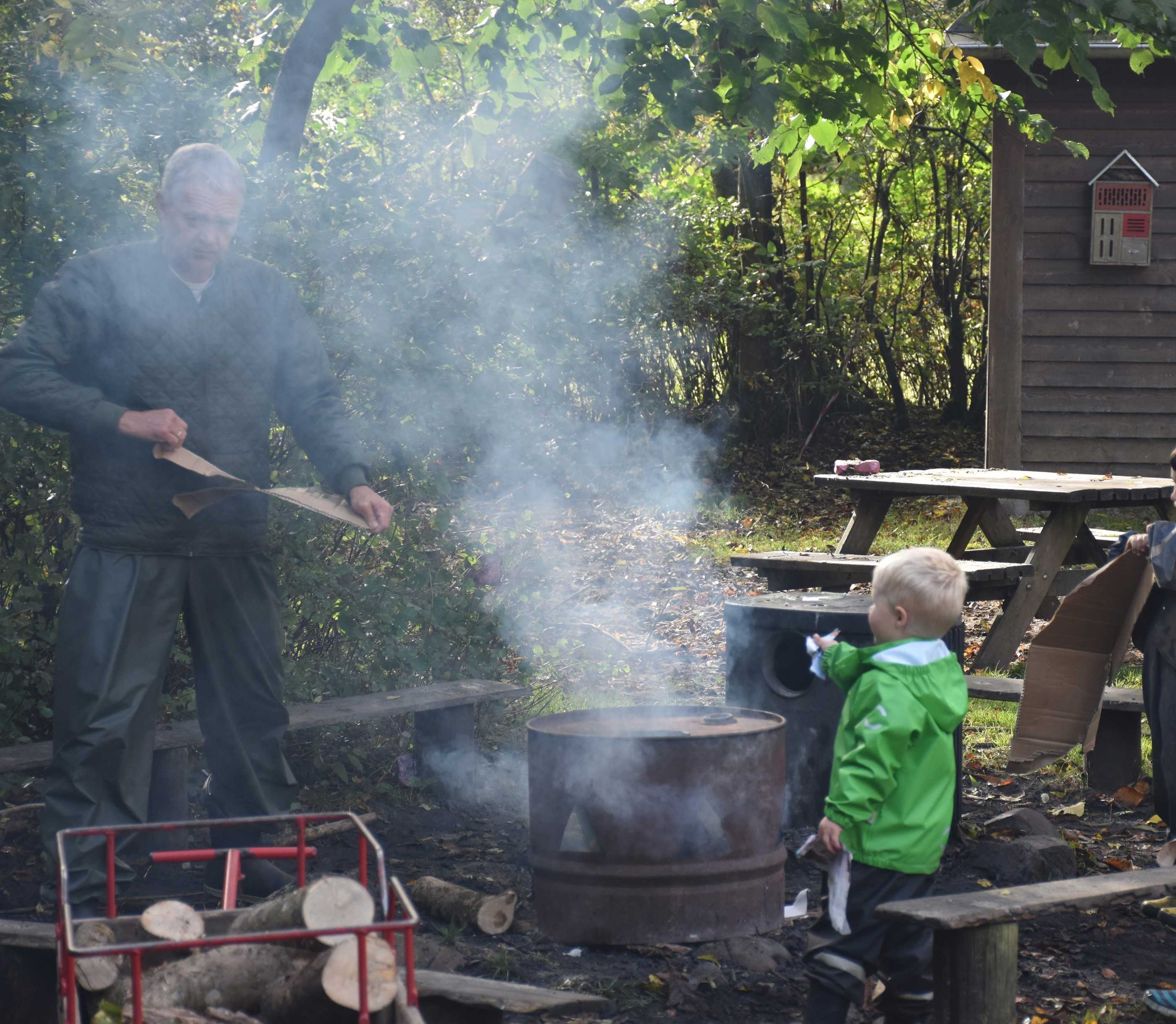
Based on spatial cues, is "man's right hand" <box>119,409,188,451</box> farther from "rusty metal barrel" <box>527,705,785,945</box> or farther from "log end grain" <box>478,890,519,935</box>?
"log end grain" <box>478,890,519,935</box>

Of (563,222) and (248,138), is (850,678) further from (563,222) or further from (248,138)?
(563,222)

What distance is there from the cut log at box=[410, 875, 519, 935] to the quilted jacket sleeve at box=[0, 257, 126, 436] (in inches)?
64.6

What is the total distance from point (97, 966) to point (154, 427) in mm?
1491

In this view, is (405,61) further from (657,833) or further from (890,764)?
(890,764)

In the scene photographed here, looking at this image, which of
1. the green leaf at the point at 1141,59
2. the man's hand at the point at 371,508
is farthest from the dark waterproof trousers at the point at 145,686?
Answer: the green leaf at the point at 1141,59

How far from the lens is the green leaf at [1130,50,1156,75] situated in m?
6.14

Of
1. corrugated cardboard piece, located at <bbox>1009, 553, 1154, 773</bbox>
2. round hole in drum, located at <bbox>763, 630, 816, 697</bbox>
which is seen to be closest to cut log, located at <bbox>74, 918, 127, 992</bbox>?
round hole in drum, located at <bbox>763, 630, 816, 697</bbox>

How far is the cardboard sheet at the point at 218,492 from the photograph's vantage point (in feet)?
11.5

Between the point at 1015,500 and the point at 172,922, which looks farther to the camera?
the point at 1015,500

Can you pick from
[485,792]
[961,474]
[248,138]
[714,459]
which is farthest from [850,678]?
[714,459]

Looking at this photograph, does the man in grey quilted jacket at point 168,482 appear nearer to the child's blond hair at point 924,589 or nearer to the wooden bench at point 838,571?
the child's blond hair at point 924,589

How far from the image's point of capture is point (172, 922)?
2.50 metres

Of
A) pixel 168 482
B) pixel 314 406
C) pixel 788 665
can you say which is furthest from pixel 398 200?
pixel 788 665

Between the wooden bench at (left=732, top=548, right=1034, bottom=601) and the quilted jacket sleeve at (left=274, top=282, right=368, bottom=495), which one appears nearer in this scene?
the quilted jacket sleeve at (left=274, top=282, right=368, bottom=495)
